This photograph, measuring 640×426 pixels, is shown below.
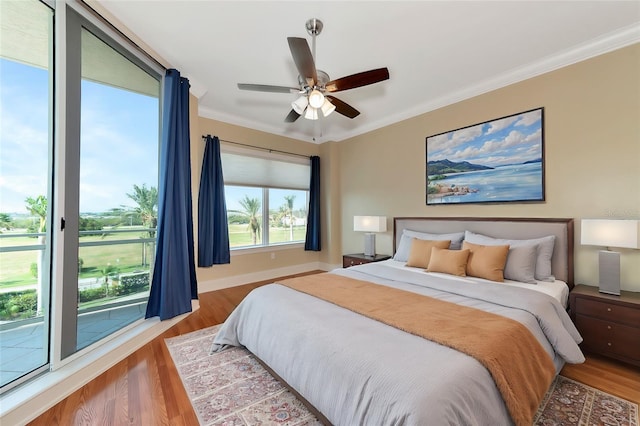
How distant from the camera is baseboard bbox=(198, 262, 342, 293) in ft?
13.6

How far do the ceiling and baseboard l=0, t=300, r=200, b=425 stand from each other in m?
2.85

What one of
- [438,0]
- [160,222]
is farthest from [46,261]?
[438,0]

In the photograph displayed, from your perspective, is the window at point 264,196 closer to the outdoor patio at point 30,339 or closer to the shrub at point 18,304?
the outdoor patio at point 30,339

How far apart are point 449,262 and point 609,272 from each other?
1.23 m

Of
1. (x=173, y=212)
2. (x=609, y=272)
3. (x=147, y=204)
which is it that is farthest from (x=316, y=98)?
(x=609, y=272)

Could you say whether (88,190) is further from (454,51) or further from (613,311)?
(613,311)

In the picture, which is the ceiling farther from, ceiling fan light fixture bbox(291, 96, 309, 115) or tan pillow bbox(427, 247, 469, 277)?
tan pillow bbox(427, 247, 469, 277)

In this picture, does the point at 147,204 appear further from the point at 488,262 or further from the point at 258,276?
the point at 488,262

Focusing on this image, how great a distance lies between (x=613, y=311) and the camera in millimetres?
2123

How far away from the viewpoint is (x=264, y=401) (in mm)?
1767

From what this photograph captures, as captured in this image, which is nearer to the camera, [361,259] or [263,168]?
[361,259]

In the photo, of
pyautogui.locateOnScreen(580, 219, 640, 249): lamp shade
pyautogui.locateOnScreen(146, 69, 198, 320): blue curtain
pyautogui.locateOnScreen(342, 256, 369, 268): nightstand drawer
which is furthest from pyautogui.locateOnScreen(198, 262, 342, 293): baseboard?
pyautogui.locateOnScreen(580, 219, 640, 249): lamp shade

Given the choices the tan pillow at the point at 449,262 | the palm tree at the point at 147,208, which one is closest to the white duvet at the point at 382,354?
the tan pillow at the point at 449,262

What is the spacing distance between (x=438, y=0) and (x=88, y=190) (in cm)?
324
